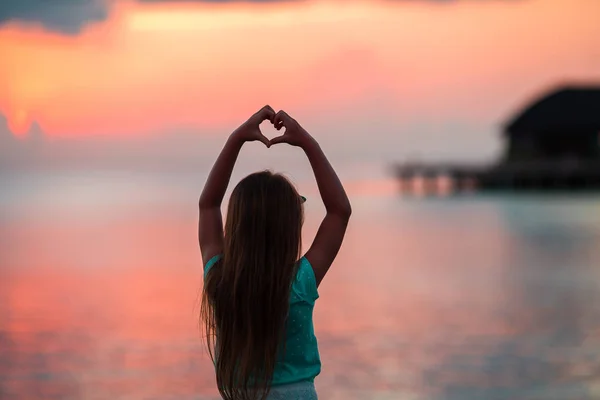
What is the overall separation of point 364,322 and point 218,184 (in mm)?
11044

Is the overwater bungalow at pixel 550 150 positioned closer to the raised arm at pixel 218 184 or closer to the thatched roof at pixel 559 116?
the thatched roof at pixel 559 116

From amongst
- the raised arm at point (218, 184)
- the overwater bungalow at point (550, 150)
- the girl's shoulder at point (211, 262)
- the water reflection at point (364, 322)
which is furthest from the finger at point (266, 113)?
the overwater bungalow at point (550, 150)

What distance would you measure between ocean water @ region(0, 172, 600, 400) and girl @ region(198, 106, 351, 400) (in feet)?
2.37

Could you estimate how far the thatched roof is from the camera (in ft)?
212

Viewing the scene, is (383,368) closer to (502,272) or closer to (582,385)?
(582,385)

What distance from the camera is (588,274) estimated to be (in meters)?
21.6

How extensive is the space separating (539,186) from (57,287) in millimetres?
52077

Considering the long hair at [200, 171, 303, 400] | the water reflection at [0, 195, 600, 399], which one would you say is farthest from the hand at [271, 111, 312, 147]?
the water reflection at [0, 195, 600, 399]

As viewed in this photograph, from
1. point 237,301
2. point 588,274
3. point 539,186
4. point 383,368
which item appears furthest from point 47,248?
point 539,186

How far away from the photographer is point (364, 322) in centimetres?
1393

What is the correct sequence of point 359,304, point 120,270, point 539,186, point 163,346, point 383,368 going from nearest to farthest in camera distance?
point 383,368 < point 163,346 < point 359,304 < point 120,270 < point 539,186

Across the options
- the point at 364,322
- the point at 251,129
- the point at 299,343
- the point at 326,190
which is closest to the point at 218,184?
the point at 251,129

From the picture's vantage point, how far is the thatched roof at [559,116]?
6462cm

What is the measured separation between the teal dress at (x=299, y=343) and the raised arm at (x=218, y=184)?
0.30 m
